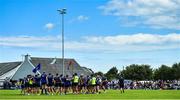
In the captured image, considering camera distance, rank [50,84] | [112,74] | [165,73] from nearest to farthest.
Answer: [50,84] < [165,73] < [112,74]

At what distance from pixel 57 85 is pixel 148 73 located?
414 ft

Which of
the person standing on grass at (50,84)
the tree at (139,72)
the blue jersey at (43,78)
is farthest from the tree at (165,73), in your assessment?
the blue jersey at (43,78)

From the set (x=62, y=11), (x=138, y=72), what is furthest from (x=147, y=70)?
(x=62, y=11)

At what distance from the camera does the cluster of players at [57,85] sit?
42500 millimetres

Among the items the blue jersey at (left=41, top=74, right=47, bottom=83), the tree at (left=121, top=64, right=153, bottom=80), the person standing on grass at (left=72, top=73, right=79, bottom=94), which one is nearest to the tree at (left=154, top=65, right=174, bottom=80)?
the tree at (left=121, top=64, right=153, bottom=80)

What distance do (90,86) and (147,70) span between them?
124304 mm

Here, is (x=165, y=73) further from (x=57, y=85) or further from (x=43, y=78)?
(x=43, y=78)

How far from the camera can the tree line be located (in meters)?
150

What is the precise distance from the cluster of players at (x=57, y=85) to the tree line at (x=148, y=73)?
102988 mm

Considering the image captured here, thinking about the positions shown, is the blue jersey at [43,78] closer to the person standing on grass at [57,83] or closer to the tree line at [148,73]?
the person standing on grass at [57,83]

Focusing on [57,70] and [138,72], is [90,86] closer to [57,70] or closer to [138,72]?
[57,70]

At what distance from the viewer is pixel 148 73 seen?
16762 centimetres

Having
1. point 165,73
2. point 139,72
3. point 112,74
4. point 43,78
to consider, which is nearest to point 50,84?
point 43,78

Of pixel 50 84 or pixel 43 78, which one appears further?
pixel 50 84
